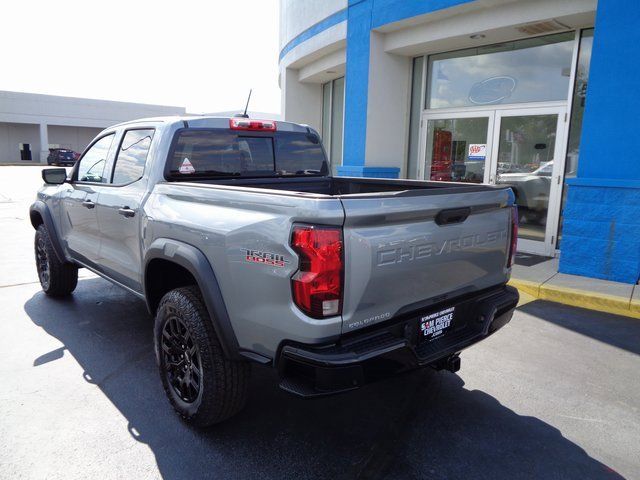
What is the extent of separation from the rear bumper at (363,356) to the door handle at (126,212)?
6.10ft

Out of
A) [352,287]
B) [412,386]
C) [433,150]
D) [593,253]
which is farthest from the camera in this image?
[433,150]

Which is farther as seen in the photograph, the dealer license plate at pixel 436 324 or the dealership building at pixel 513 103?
the dealership building at pixel 513 103

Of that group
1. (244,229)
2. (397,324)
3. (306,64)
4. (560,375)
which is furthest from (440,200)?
(306,64)

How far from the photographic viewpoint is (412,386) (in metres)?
3.59

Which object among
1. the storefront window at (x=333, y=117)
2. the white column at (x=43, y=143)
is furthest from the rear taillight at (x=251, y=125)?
the white column at (x=43, y=143)

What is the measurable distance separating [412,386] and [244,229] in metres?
1.92

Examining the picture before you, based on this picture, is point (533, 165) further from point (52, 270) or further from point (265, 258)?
point (52, 270)

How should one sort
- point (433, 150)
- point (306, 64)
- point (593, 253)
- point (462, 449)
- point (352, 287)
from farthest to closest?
1. point (306, 64)
2. point (433, 150)
3. point (593, 253)
4. point (462, 449)
5. point (352, 287)

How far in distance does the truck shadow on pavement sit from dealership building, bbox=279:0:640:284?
379 cm

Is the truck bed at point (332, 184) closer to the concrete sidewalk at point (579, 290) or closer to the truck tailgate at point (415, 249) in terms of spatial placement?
the truck tailgate at point (415, 249)

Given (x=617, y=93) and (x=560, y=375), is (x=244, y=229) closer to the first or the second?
(x=560, y=375)

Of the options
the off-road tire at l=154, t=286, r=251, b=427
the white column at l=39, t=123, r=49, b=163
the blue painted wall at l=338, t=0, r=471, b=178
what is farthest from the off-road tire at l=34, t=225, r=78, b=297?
the white column at l=39, t=123, r=49, b=163

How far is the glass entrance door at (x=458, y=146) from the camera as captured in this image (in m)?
8.50

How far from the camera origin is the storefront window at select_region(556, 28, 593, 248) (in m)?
7.19
